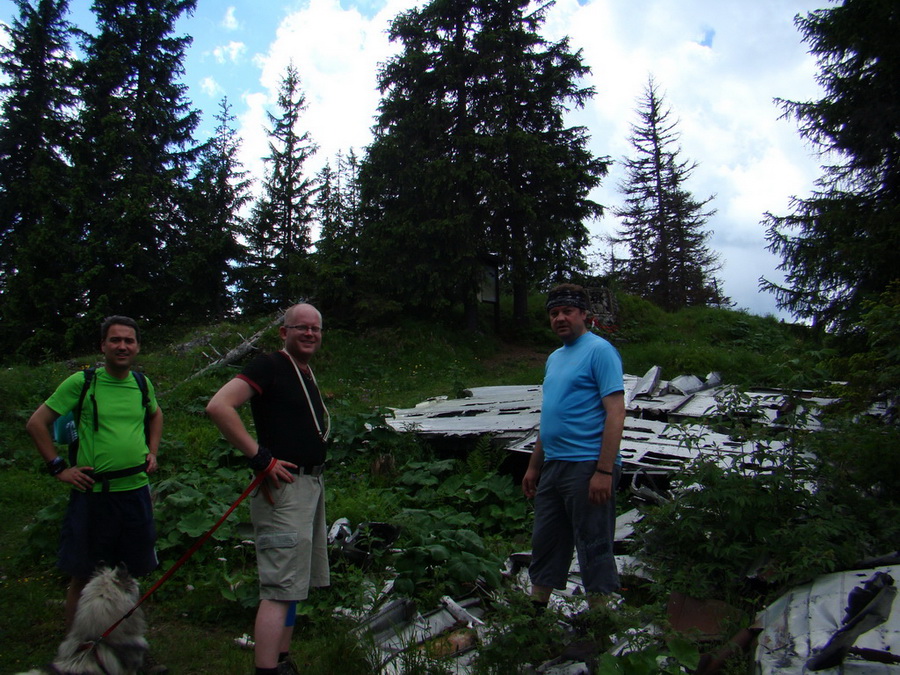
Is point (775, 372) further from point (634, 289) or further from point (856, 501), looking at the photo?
point (634, 289)

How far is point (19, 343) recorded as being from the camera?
65.6 feet

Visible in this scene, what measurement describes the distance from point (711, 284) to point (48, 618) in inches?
1464

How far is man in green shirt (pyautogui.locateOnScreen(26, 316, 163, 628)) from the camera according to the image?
3.15 meters

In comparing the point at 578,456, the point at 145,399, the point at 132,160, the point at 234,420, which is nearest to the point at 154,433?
the point at 145,399

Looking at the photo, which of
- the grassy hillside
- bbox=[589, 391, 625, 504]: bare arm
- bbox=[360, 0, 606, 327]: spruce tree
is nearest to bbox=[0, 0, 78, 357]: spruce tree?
the grassy hillside

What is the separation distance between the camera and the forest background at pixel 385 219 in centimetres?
1026

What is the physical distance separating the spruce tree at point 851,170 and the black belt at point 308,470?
9988 millimetres

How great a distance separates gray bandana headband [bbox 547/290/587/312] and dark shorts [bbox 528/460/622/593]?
2.99 feet

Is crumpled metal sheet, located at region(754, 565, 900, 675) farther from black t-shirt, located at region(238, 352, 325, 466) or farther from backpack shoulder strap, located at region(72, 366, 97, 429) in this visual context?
backpack shoulder strap, located at region(72, 366, 97, 429)

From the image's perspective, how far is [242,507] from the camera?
5.52m

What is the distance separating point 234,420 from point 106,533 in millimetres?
1248

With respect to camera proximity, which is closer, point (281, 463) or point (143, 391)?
point (281, 463)

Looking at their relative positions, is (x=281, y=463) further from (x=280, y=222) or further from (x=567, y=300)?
(x=280, y=222)

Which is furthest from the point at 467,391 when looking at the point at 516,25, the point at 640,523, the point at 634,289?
the point at 634,289
